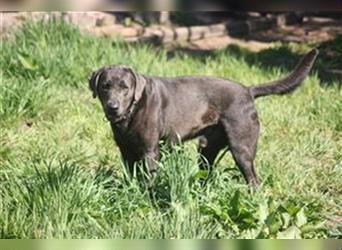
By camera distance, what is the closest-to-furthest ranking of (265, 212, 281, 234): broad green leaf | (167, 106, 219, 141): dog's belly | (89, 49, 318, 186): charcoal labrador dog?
1. (265, 212, 281, 234): broad green leaf
2. (89, 49, 318, 186): charcoal labrador dog
3. (167, 106, 219, 141): dog's belly

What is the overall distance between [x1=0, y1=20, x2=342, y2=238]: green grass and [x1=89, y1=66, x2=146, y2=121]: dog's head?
0.33 m

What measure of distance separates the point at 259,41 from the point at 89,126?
3392 mm

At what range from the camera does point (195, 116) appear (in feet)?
10.8

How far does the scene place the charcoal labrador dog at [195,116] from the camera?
124 inches

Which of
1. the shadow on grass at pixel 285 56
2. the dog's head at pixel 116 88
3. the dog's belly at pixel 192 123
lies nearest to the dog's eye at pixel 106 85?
the dog's head at pixel 116 88

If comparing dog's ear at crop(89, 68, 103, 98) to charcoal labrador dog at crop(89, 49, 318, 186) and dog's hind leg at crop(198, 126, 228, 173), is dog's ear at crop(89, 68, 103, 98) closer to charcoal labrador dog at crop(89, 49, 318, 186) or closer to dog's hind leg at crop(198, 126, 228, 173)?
charcoal labrador dog at crop(89, 49, 318, 186)

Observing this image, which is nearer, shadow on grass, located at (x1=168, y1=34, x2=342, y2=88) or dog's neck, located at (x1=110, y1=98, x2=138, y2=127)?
dog's neck, located at (x1=110, y1=98, x2=138, y2=127)

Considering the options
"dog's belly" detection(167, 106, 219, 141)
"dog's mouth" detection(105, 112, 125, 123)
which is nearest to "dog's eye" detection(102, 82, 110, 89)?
"dog's mouth" detection(105, 112, 125, 123)

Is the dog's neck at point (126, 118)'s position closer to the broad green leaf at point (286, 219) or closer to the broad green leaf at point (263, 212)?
the broad green leaf at point (263, 212)

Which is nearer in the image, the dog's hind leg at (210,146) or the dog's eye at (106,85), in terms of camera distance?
the dog's eye at (106,85)

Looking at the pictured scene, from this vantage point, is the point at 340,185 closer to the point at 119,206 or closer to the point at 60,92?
the point at 119,206

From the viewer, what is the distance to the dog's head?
9.76ft

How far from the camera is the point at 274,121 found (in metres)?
4.21

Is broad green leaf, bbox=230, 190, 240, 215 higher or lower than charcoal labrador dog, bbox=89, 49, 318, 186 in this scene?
lower
